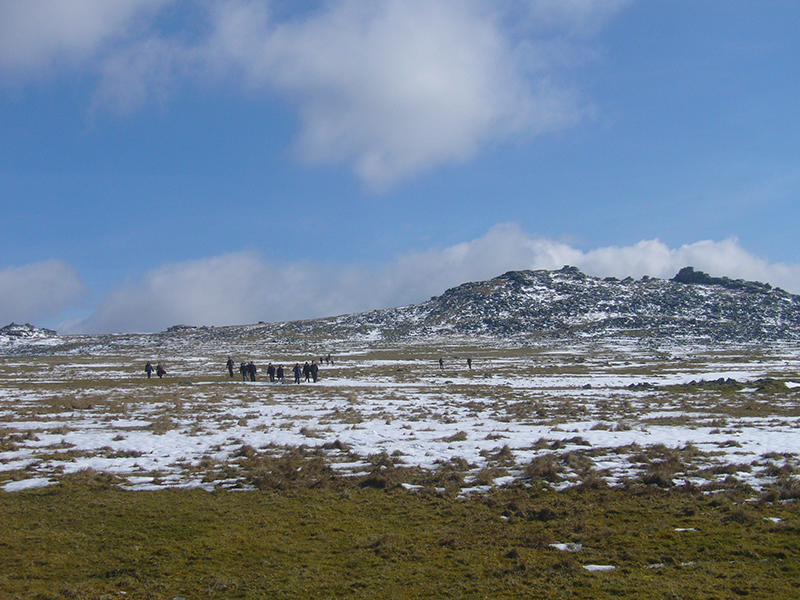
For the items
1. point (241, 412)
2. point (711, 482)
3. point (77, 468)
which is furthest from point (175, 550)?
point (241, 412)

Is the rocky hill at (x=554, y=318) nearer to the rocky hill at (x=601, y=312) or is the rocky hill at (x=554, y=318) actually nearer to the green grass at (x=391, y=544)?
the rocky hill at (x=601, y=312)

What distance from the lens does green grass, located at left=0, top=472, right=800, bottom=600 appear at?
284 inches

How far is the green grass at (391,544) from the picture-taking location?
Result: 7207 millimetres

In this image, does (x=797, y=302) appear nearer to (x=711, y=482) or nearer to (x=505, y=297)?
(x=505, y=297)

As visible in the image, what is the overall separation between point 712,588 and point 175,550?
8.02m

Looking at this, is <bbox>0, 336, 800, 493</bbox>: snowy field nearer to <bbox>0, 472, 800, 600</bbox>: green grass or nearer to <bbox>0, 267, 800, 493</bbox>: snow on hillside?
<bbox>0, 267, 800, 493</bbox>: snow on hillside

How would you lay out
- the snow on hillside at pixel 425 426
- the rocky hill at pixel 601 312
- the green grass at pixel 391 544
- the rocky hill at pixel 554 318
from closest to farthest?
the green grass at pixel 391 544
the snow on hillside at pixel 425 426
the rocky hill at pixel 554 318
the rocky hill at pixel 601 312

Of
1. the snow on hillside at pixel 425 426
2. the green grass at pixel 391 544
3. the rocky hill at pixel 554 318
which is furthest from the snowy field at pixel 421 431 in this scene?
the rocky hill at pixel 554 318

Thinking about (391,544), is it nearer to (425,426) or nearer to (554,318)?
(425,426)

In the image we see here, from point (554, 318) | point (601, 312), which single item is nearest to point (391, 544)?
point (554, 318)

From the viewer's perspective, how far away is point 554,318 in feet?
518

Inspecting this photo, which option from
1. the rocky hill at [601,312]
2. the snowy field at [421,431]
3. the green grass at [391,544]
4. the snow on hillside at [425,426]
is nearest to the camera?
the green grass at [391,544]

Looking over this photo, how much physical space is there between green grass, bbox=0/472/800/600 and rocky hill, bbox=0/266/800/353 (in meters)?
113

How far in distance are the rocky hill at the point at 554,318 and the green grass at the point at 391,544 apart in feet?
371
